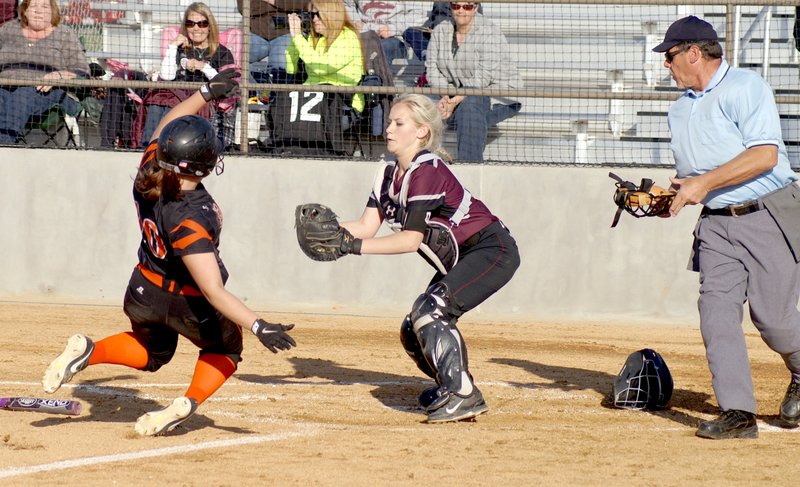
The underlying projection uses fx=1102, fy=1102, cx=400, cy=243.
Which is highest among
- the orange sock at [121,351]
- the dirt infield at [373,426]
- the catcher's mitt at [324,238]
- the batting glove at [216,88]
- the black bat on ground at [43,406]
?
the batting glove at [216,88]

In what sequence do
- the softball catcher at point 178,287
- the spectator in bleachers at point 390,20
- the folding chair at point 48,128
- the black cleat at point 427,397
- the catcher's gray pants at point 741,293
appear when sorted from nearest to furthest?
the softball catcher at point 178,287 < the catcher's gray pants at point 741,293 < the black cleat at point 427,397 < the folding chair at point 48,128 < the spectator in bleachers at point 390,20

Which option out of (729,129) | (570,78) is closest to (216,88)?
(729,129)

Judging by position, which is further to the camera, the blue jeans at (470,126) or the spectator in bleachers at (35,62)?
the spectator in bleachers at (35,62)

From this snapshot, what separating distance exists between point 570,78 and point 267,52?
3182mm

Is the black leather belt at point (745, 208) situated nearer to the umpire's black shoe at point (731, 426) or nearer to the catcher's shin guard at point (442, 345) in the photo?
the umpire's black shoe at point (731, 426)

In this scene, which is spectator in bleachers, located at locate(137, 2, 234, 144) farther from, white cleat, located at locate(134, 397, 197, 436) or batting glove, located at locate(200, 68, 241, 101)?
white cleat, located at locate(134, 397, 197, 436)

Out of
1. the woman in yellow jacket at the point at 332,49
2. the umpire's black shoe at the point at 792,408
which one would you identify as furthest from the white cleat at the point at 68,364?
the woman in yellow jacket at the point at 332,49

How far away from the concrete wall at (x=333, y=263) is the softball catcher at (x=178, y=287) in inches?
195

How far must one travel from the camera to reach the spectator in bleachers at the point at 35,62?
36.8 feet

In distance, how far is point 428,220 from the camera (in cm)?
620

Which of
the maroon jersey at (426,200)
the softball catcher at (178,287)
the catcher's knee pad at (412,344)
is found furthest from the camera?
the catcher's knee pad at (412,344)

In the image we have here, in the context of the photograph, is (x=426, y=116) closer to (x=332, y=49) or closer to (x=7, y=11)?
(x=332, y=49)

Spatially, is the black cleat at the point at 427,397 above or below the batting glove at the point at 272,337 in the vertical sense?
below

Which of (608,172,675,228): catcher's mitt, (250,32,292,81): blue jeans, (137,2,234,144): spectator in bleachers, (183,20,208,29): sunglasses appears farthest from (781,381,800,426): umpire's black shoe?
(183,20,208,29): sunglasses
